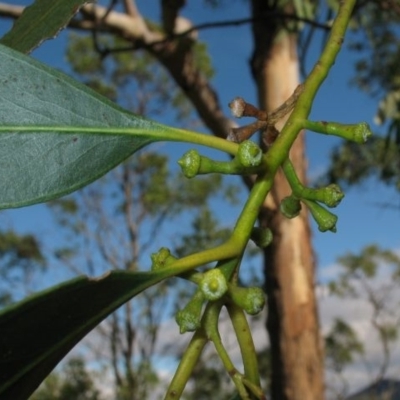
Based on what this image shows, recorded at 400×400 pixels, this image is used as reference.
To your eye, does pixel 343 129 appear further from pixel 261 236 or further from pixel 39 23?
pixel 39 23

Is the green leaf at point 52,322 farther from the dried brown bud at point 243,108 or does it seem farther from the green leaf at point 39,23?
the green leaf at point 39,23

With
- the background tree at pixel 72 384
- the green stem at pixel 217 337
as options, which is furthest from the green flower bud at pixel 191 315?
the background tree at pixel 72 384

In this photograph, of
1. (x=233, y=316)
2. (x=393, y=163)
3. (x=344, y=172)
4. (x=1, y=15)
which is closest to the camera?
(x=233, y=316)

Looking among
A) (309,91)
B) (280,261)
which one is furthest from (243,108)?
(280,261)

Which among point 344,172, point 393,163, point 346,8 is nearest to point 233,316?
point 346,8

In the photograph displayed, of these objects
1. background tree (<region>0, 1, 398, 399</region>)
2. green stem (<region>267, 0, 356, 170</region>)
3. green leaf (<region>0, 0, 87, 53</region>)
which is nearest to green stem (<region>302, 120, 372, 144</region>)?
green stem (<region>267, 0, 356, 170</region>)

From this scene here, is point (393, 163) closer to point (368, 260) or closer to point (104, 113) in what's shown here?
point (368, 260)

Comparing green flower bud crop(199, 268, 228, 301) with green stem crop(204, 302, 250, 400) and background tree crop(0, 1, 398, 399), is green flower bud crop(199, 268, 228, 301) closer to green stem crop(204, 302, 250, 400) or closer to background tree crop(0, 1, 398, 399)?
green stem crop(204, 302, 250, 400)
